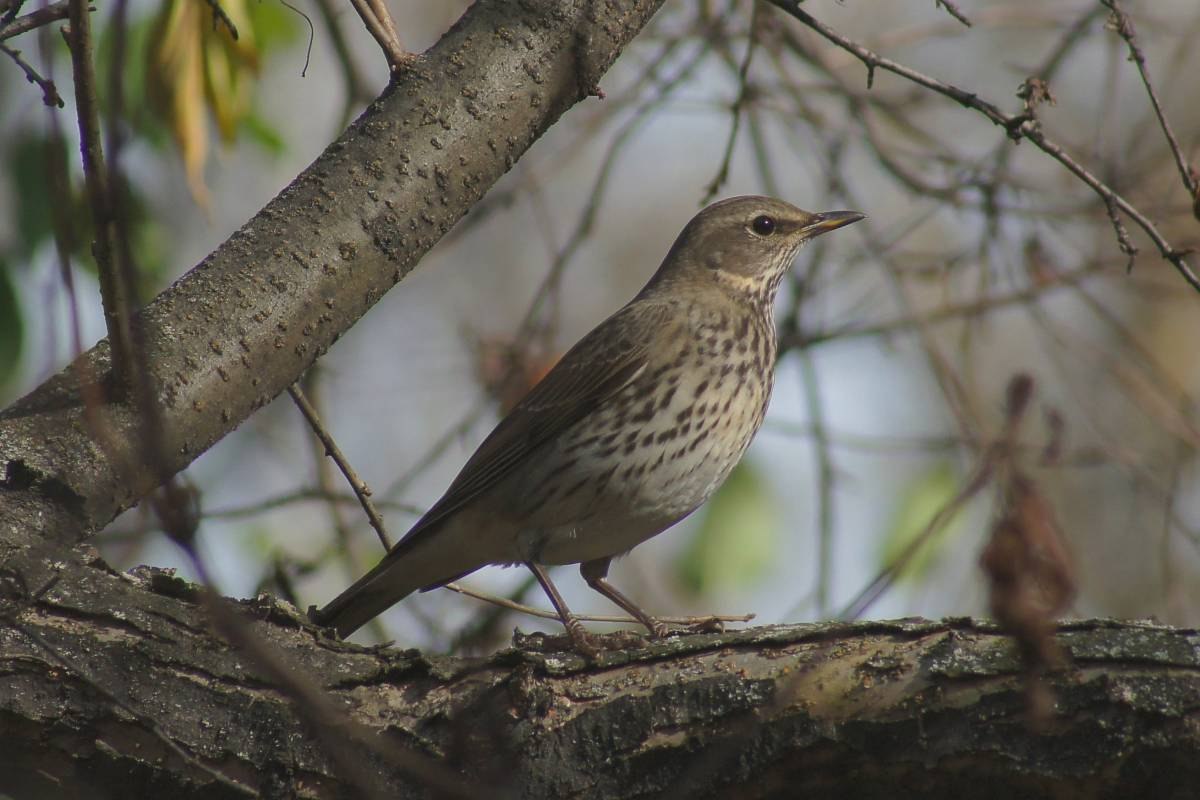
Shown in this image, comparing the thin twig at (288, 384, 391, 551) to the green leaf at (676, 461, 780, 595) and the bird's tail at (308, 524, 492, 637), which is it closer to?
the bird's tail at (308, 524, 492, 637)

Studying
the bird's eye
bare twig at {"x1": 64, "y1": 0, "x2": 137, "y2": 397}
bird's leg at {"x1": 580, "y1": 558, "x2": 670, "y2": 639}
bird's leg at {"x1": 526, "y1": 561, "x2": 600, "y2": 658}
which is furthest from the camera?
the bird's eye

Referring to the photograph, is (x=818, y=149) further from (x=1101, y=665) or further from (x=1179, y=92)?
(x=1179, y=92)

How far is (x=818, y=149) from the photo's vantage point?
5965 mm

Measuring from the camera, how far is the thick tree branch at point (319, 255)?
298 cm

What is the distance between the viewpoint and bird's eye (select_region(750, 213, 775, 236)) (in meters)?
6.28

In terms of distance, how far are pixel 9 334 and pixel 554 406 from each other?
85.0 inches

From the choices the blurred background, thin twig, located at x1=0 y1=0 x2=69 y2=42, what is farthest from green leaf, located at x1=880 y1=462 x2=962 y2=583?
thin twig, located at x1=0 y1=0 x2=69 y2=42

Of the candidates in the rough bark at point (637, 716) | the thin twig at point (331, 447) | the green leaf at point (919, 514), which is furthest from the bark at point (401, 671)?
the green leaf at point (919, 514)

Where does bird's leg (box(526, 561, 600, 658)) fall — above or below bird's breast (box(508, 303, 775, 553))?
below

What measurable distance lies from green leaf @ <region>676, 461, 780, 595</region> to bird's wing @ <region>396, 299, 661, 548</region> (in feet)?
5.09

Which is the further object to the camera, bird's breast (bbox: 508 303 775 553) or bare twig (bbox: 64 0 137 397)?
bird's breast (bbox: 508 303 775 553)

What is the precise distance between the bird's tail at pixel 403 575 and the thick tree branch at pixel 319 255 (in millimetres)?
1596

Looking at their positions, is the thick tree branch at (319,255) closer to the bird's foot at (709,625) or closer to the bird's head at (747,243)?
the bird's foot at (709,625)

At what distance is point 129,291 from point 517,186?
4.64 m
